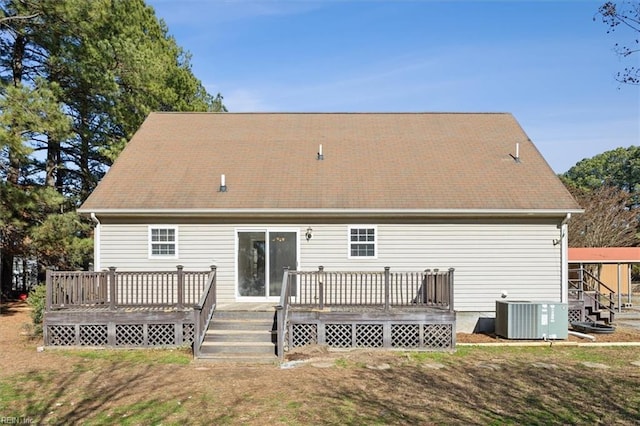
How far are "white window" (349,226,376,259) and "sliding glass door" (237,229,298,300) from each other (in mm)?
1480

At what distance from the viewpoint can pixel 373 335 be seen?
34.4 feet

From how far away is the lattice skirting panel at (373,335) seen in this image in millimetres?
10375

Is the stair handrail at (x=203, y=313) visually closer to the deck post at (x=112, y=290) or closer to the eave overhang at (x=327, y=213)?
the eave overhang at (x=327, y=213)

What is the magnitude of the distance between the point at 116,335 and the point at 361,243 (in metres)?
6.25

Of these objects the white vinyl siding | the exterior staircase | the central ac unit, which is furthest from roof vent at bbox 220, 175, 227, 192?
the central ac unit

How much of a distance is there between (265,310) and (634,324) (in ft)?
38.1

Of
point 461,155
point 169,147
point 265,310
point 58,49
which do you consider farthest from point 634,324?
point 58,49

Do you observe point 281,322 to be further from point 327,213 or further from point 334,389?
point 327,213

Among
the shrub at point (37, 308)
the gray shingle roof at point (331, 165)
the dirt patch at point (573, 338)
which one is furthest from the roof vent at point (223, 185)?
the dirt patch at point (573, 338)

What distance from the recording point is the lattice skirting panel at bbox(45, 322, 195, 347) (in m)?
10.5

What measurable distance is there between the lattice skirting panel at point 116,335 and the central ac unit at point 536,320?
748 centimetres

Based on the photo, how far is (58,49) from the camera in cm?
1702

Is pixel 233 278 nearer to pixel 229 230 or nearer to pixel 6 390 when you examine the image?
pixel 229 230

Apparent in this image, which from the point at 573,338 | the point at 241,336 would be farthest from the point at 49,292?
the point at 573,338
